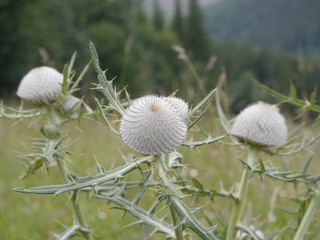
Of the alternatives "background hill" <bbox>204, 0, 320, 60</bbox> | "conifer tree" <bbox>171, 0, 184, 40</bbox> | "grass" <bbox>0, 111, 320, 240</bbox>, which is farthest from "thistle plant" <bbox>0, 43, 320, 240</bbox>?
"background hill" <bbox>204, 0, 320, 60</bbox>

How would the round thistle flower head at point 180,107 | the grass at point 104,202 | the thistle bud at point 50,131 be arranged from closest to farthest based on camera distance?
the round thistle flower head at point 180,107 < the thistle bud at point 50,131 < the grass at point 104,202

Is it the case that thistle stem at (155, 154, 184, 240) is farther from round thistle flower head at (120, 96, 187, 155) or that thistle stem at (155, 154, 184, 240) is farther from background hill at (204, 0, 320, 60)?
background hill at (204, 0, 320, 60)

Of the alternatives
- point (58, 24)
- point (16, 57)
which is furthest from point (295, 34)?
point (16, 57)

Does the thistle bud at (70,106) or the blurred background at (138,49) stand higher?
the thistle bud at (70,106)

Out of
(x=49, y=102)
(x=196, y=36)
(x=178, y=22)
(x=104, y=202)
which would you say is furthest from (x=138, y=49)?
(x=49, y=102)

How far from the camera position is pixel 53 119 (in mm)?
2918

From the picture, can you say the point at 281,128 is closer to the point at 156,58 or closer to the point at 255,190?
the point at 255,190

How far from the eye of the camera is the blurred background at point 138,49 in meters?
8.19

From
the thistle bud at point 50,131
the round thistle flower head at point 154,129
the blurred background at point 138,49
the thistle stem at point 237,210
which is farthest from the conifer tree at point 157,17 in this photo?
the round thistle flower head at point 154,129

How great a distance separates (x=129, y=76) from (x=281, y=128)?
33295mm

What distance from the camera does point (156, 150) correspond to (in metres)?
1.98

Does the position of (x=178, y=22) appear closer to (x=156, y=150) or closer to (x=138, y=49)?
(x=138, y=49)

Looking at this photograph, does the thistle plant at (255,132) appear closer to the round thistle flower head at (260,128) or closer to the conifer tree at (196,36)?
the round thistle flower head at (260,128)

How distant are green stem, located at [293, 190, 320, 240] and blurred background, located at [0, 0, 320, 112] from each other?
71 centimetres
